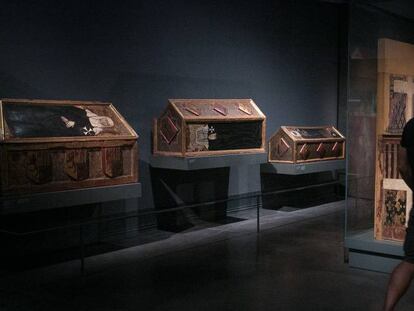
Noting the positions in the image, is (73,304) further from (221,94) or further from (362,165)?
(221,94)

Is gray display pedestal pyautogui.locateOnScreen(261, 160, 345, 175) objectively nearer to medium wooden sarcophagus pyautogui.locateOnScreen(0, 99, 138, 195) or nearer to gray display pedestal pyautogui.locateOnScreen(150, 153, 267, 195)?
gray display pedestal pyautogui.locateOnScreen(150, 153, 267, 195)

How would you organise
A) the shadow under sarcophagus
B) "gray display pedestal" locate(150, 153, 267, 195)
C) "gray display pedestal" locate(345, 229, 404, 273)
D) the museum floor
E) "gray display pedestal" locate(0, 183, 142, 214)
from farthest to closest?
the shadow under sarcophagus < "gray display pedestal" locate(150, 153, 267, 195) < "gray display pedestal" locate(345, 229, 404, 273) < "gray display pedestal" locate(0, 183, 142, 214) < the museum floor

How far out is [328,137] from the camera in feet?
29.7

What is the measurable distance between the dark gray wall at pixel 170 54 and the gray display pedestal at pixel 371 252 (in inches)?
112

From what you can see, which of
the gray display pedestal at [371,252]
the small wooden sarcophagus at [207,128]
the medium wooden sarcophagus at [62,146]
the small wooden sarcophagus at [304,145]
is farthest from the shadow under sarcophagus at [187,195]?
the gray display pedestal at [371,252]

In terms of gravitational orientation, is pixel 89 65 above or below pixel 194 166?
above

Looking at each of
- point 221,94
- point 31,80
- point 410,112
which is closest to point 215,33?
point 221,94

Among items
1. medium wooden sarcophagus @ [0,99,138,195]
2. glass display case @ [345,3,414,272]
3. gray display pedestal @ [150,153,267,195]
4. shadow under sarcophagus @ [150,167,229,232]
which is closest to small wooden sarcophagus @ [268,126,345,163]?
gray display pedestal @ [150,153,267,195]

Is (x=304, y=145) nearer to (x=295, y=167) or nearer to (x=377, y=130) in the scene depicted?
(x=295, y=167)

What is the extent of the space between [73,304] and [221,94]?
14.6 feet

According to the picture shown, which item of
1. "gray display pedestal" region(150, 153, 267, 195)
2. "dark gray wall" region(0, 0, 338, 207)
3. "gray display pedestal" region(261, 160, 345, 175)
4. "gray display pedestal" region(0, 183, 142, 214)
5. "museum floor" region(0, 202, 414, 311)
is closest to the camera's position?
"museum floor" region(0, 202, 414, 311)

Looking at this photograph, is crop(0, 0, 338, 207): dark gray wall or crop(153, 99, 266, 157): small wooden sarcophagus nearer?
crop(0, 0, 338, 207): dark gray wall

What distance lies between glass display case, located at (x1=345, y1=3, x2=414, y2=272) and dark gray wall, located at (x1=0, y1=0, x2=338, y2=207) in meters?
2.75

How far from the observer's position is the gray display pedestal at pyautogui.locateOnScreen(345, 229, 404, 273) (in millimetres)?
5176
